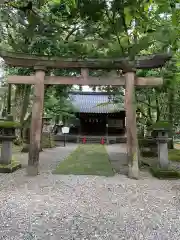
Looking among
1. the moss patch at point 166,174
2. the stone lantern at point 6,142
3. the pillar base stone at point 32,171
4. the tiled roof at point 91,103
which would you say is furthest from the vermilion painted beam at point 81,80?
the tiled roof at point 91,103

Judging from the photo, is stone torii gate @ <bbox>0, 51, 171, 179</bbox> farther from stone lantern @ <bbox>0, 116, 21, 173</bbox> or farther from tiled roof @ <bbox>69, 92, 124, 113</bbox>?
tiled roof @ <bbox>69, 92, 124, 113</bbox>

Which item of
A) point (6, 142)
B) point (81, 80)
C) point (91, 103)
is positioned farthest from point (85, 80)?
point (91, 103)

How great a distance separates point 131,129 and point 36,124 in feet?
9.17

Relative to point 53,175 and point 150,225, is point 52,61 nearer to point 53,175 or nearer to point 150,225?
point 53,175

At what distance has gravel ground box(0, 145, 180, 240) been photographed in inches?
125

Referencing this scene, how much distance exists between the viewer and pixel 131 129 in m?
6.80

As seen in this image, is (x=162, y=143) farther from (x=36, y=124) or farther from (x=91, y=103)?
(x=91, y=103)

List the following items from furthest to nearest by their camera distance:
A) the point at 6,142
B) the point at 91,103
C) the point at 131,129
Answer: the point at 91,103, the point at 6,142, the point at 131,129

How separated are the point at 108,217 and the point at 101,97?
1044 inches

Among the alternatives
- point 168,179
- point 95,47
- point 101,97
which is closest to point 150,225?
point 168,179

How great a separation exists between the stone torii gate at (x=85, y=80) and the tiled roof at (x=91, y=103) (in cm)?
1374

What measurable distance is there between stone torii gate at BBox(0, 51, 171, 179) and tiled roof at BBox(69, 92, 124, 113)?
13.7 meters

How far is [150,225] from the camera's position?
3484 mm

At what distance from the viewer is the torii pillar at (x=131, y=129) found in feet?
22.1
